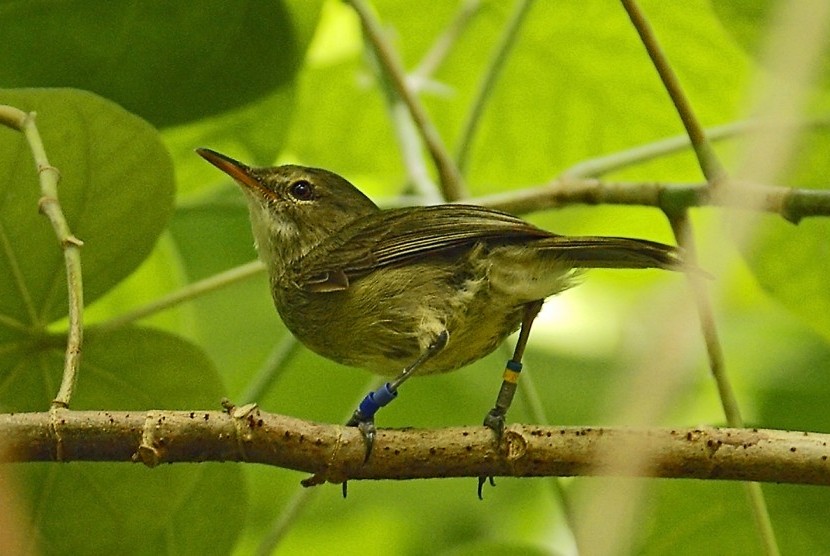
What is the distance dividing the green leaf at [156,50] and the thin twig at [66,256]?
731mm

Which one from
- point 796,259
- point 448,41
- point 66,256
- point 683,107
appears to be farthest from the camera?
point 448,41

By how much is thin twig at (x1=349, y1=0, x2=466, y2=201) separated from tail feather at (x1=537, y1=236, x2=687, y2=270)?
0.31 meters

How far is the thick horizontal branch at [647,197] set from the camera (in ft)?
6.16

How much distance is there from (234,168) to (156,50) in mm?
429

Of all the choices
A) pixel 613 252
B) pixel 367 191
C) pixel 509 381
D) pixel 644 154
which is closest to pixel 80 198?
pixel 509 381

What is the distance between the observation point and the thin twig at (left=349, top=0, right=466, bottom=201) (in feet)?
A: 8.38

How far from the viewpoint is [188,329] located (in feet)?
10.5

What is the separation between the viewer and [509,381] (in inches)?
87.0

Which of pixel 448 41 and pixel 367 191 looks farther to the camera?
pixel 367 191

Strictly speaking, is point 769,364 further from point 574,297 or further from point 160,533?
point 160,533

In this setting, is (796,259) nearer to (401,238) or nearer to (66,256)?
(401,238)

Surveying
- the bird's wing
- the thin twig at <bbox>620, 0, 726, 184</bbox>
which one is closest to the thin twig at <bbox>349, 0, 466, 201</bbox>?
the bird's wing

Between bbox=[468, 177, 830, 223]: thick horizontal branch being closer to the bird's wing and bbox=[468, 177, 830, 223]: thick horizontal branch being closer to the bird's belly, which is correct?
the bird's wing

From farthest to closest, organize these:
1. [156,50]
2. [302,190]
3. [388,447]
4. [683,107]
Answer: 1. [302,190]
2. [156,50]
3. [683,107]
4. [388,447]
